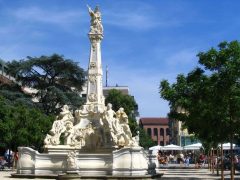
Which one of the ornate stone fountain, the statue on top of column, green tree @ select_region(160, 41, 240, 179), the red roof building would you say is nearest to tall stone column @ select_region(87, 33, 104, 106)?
the ornate stone fountain

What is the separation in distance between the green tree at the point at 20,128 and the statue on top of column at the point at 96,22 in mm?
10265

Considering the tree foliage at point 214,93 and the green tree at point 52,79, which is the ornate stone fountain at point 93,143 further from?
the green tree at point 52,79

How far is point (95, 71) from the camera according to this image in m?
32.7

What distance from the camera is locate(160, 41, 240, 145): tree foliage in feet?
69.6

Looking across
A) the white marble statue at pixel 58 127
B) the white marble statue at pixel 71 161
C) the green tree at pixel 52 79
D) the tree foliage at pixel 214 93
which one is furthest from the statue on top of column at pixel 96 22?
the green tree at pixel 52 79

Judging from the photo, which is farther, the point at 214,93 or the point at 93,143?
the point at 93,143

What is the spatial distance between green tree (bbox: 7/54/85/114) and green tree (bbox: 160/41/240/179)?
29.3m

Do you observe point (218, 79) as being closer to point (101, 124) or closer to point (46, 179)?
point (46, 179)

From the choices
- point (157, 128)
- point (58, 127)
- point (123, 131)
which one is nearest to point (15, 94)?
point (58, 127)

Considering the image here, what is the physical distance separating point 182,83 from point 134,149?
408cm

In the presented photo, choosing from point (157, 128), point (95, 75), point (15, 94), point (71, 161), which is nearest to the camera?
point (71, 161)

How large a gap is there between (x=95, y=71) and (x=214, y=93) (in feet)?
41.2

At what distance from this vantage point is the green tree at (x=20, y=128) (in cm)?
3788

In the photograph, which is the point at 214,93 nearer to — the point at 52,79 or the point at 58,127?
the point at 58,127
